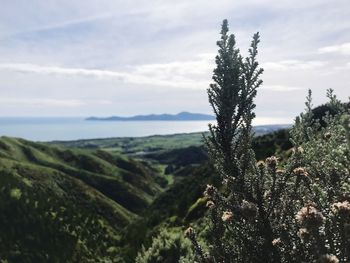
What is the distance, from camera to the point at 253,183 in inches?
344

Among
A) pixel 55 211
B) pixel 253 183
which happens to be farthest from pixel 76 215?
pixel 253 183

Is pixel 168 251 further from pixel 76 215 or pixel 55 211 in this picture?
pixel 76 215

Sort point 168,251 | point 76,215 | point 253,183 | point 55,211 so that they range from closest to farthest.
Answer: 1. point 253,183
2. point 168,251
3. point 55,211
4. point 76,215

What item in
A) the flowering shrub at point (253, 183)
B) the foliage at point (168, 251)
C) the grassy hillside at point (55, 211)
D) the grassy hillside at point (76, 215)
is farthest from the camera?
the grassy hillside at point (55, 211)

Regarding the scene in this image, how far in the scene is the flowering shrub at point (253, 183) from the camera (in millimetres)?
7797

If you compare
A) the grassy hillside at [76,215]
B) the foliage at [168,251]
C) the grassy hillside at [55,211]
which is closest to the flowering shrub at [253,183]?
the foliage at [168,251]

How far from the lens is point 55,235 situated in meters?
84.2

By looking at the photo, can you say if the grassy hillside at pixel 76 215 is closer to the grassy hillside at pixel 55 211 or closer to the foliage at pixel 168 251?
the grassy hillside at pixel 55 211

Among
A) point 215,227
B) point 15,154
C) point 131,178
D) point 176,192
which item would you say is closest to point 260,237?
point 215,227

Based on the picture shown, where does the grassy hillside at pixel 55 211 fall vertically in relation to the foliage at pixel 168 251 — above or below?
below

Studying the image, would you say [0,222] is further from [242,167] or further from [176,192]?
[242,167]

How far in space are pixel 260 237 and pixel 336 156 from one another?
2.13 metres

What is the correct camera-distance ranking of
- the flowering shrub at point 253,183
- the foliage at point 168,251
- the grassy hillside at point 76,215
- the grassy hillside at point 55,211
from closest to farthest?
the flowering shrub at point 253,183, the foliage at point 168,251, the grassy hillside at point 76,215, the grassy hillside at point 55,211

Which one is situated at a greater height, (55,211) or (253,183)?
(253,183)
